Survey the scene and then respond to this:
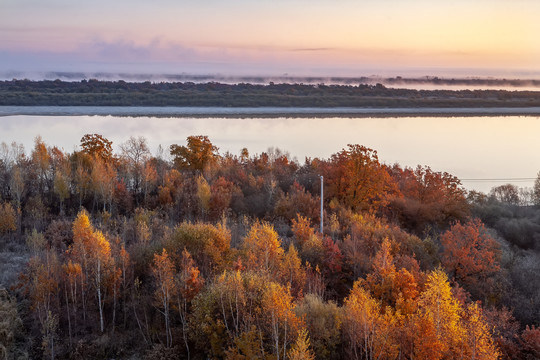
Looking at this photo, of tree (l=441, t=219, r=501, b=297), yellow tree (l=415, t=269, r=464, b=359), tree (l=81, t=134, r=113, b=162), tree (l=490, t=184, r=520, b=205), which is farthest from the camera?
tree (l=81, t=134, r=113, b=162)

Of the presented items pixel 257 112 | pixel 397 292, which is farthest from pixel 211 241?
pixel 257 112

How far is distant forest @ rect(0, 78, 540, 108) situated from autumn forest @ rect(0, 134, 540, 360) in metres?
64.1

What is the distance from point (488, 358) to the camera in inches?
461

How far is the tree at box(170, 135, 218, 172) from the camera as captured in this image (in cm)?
4112

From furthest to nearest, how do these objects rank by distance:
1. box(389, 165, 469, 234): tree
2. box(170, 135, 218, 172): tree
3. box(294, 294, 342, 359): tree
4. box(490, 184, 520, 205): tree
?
box(170, 135, 218, 172): tree, box(490, 184, 520, 205): tree, box(389, 165, 469, 234): tree, box(294, 294, 342, 359): tree

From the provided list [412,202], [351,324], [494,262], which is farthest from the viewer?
[412,202]

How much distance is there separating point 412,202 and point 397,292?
17.8 m

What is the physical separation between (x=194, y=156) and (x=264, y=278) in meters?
27.0

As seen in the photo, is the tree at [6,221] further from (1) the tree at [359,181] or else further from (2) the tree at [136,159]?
(1) the tree at [359,181]

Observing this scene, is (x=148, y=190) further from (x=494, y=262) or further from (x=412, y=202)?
(x=494, y=262)

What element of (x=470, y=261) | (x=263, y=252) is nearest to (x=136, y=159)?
(x=263, y=252)

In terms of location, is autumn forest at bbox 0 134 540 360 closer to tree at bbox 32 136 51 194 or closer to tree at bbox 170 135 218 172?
tree at bbox 32 136 51 194

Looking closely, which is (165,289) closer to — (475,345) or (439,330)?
(439,330)

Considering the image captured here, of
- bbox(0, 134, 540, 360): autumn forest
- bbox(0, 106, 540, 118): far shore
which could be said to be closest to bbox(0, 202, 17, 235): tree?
bbox(0, 134, 540, 360): autumn forest
